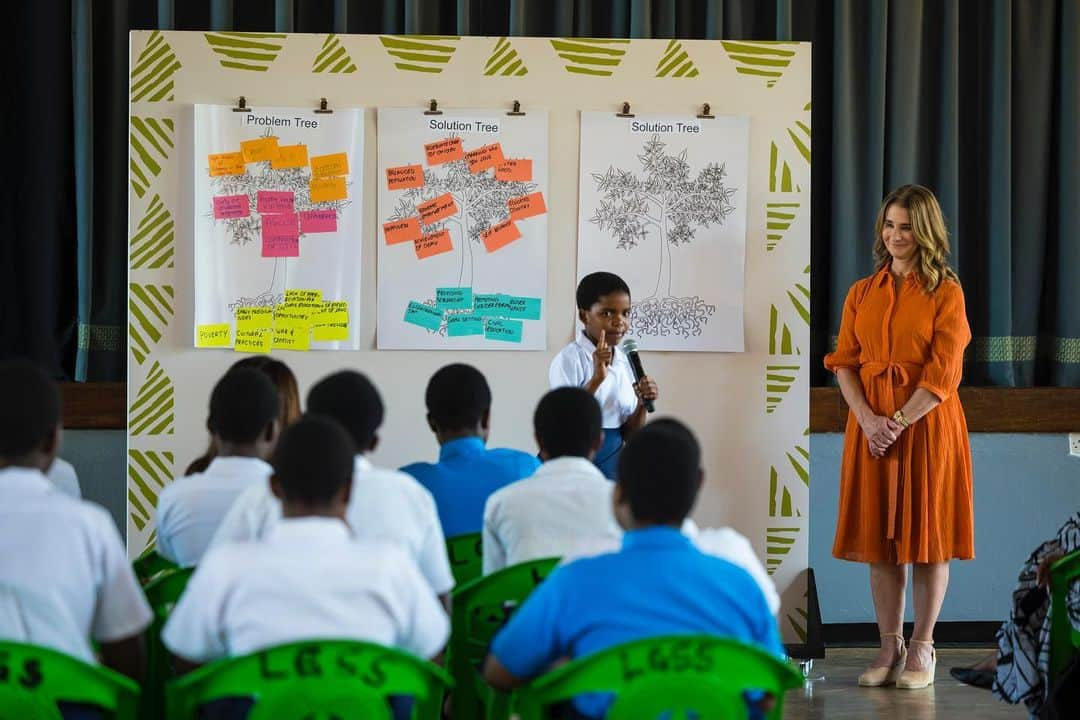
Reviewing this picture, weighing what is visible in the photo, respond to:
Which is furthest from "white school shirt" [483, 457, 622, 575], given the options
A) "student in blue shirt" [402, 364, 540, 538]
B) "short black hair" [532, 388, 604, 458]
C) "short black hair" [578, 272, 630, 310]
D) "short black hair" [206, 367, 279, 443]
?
"short black hair" [578, 272, 630, 310]

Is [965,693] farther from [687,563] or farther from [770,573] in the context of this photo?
[687,563]

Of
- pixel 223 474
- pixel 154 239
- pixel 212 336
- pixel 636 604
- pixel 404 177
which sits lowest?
pixel 636 604

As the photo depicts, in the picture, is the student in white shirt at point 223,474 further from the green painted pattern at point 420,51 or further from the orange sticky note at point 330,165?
the green painted pattern at point 420,51

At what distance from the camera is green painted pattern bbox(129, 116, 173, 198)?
→ 185 inches

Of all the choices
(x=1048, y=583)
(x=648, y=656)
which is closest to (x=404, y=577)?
(x=648, y=656)

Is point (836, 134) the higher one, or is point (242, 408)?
point (836, 134)

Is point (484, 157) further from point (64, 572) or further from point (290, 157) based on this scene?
point (64, 572)

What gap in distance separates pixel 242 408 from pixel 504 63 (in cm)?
228

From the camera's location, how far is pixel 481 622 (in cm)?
273

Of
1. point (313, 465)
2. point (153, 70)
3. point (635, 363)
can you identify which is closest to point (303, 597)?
point (313, 465)

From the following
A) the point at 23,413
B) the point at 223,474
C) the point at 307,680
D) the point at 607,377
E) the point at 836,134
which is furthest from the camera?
the point at 836,134

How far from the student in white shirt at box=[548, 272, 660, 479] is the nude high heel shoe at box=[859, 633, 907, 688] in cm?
116

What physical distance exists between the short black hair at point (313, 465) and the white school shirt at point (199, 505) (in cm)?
63

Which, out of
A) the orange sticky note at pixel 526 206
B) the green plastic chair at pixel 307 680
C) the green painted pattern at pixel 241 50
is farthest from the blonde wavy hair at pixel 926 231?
the green plastic chair at pixel 307 680
